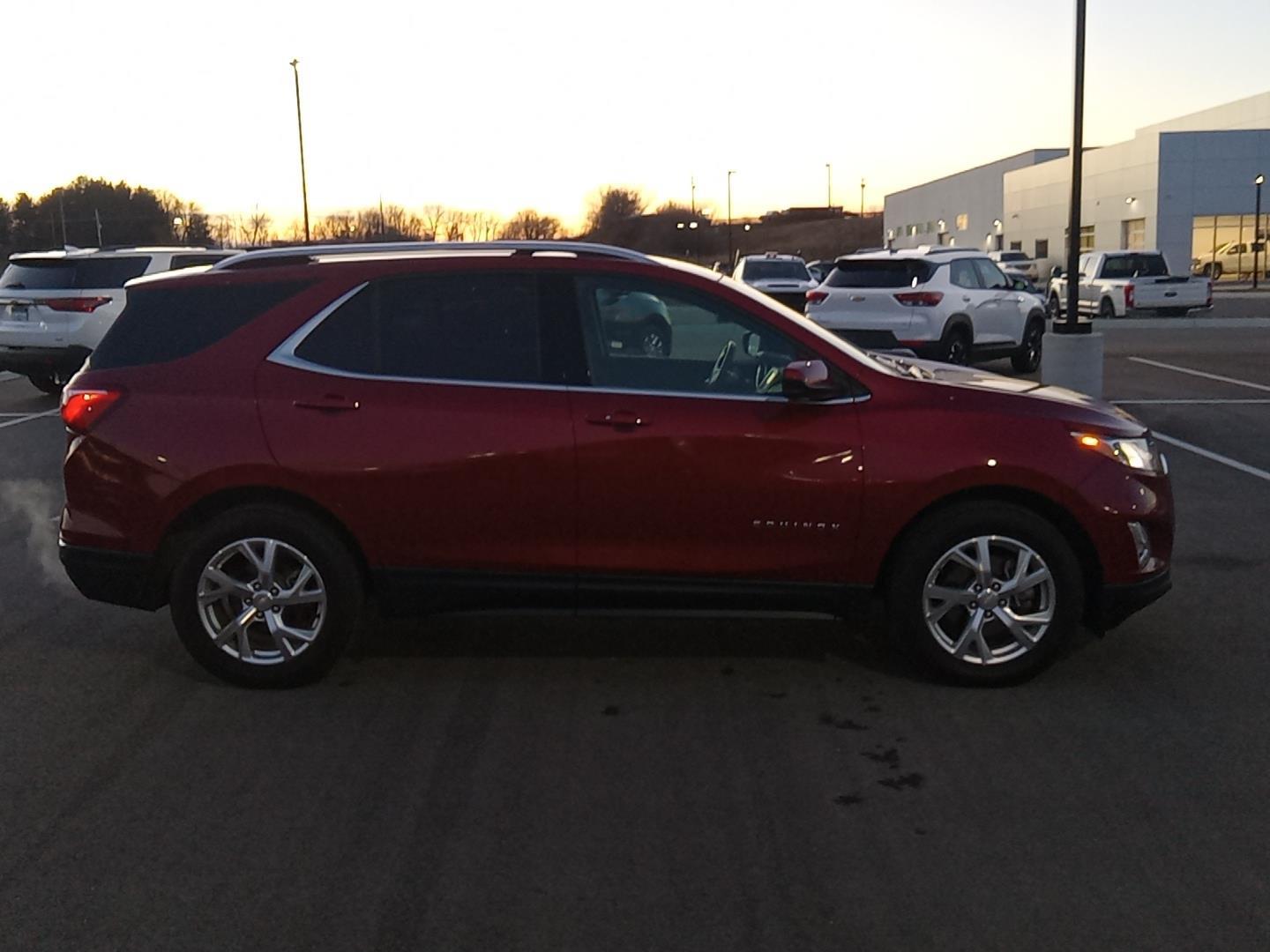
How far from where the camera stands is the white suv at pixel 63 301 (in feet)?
54.7

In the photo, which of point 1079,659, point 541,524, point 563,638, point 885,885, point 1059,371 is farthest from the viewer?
point 1059,371

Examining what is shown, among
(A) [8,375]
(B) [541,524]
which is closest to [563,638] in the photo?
(B) [541,524]

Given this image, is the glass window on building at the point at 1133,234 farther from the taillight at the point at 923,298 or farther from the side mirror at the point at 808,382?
the side mirror at the point at 808,382

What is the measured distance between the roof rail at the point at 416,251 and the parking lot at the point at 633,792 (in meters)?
1.72

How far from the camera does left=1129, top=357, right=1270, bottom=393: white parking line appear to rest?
18109 millimetres

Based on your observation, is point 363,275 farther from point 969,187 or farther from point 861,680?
point 969,187

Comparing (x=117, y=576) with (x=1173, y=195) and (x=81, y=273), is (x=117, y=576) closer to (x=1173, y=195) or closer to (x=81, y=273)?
(x=81, y=273)

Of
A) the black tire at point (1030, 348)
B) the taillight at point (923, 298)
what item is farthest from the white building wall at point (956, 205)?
the taillight at point (923, 298)

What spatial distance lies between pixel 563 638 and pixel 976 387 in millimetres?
2247

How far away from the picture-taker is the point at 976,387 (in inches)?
231

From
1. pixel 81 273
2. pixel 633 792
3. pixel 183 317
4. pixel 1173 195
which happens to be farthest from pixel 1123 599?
pixel 1173 195

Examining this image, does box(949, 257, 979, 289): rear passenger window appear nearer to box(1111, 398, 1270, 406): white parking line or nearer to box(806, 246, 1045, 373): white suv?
box(806, 246, 1045, 373): white suv

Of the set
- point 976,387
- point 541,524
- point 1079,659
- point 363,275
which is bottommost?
point 1079,659

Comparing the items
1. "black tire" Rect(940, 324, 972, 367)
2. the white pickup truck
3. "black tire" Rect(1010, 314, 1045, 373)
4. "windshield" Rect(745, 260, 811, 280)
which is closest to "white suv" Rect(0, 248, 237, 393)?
"black tire" Rect(940, 324, 972, 367)
